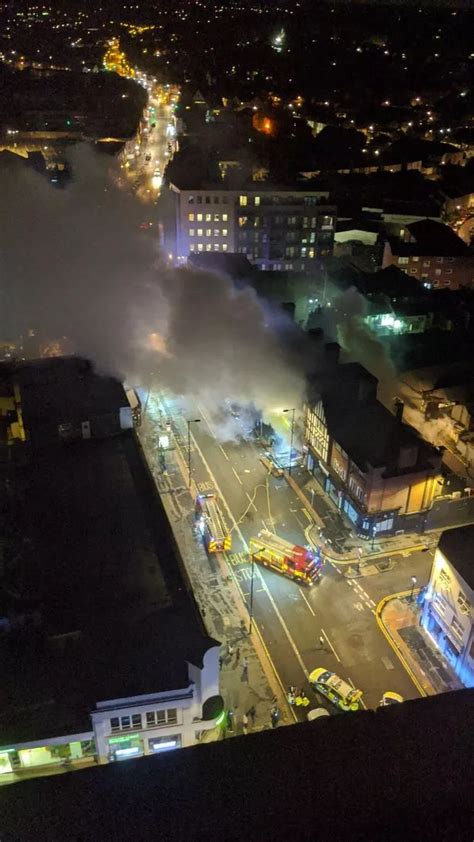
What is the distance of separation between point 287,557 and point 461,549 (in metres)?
5.38

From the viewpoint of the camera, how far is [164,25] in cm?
12200

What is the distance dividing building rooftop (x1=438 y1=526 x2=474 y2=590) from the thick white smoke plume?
35.0ft

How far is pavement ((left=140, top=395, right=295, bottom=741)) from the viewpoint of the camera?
647 inches

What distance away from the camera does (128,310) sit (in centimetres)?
3180

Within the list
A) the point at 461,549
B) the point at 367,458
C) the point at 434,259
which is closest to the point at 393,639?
the point at 461,549

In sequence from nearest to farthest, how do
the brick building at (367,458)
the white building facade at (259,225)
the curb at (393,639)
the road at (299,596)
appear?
the curb at (393,639) → the road at (299,596) → the brick building at (367,458) → the white building facade at (259,225)

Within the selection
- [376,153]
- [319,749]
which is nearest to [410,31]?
[376,153]

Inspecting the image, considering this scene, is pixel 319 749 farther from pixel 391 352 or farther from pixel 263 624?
pixel 391 352

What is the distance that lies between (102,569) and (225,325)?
16.9 m

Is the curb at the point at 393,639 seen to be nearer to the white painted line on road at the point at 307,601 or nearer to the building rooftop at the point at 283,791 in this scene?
the white painted line on road at the point at 307,601

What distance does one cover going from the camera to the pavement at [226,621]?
16.4 metres

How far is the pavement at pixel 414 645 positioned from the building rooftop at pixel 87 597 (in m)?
6.61

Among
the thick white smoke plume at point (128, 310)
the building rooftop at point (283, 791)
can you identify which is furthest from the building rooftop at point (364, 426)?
the building rooftop at point (283, 791)

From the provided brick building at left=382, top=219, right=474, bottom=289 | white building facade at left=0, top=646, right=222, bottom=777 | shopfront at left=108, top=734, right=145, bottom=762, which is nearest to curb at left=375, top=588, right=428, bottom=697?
white building facade at left=0, top=646, right=222, bottom=777
